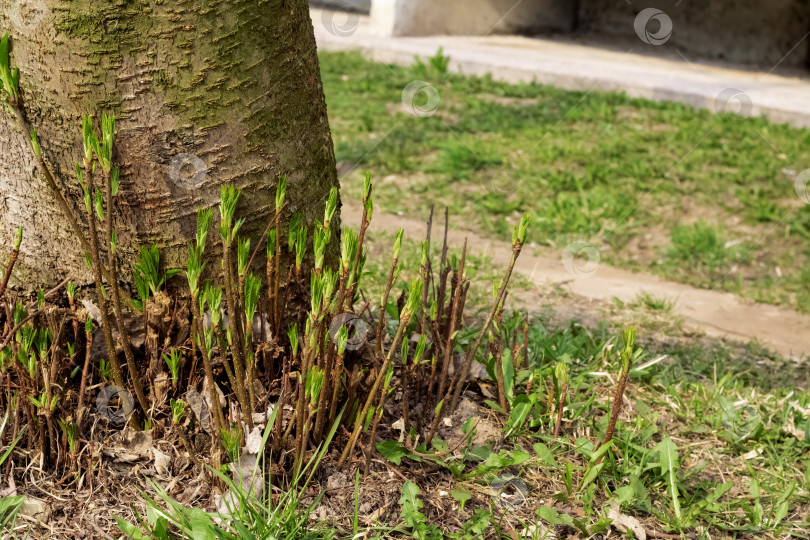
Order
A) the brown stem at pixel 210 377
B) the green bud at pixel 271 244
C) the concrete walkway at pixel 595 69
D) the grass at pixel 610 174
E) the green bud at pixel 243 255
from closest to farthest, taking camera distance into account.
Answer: the brown stem at pixel 210 377 → the green bud at pixel 243 255 → the green bud at pixel 271 244 → the grass at pixel 610 174 → the concrete walkway at pixel 595 69

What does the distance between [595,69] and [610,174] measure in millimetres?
3069

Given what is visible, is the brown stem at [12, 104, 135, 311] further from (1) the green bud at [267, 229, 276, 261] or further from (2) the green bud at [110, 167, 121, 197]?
(1) the green bud at [267, 229, 276, 261]

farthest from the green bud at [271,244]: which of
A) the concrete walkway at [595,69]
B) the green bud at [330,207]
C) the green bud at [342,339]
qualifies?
the concrete walkway at [595,69]

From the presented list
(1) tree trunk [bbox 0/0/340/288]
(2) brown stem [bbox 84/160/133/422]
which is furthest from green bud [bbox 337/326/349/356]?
(2) brown stem [bbox 84/160/133/422]

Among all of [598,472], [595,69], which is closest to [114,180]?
[598,472]

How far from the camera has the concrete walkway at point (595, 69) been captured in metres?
7.28

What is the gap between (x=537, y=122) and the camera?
675 cm

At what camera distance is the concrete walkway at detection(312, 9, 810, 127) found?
7281 millimetres

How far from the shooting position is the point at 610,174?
18.6 ft

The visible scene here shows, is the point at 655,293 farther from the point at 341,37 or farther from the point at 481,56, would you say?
the point at 341,37

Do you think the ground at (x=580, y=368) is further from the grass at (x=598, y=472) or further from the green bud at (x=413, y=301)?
the green bud at (x=413, y=301)

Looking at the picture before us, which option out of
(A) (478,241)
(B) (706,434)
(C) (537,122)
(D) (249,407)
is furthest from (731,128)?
(D) (249,407)

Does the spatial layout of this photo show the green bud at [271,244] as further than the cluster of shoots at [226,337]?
Yes

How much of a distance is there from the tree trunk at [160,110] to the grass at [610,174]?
3.13 meters
